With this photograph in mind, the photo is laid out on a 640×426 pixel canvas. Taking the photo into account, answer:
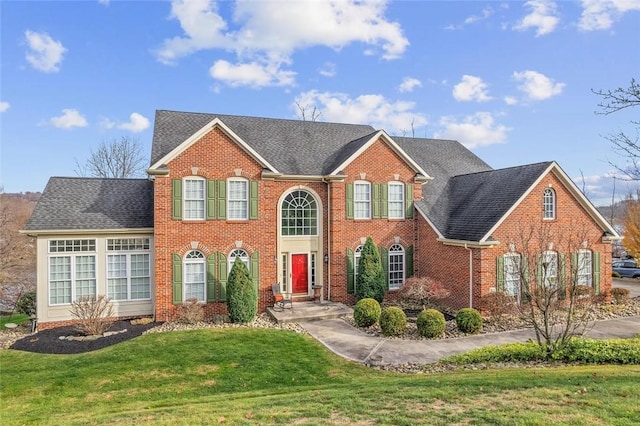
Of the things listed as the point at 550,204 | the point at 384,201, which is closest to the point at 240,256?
the point at 384,201

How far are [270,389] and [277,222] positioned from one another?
9.25 meters

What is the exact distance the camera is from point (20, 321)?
669 inches

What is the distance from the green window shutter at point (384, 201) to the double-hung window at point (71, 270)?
12.9m

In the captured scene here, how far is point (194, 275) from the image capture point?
51.6ft

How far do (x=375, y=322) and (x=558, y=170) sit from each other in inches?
422

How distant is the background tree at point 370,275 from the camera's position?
17375 mm

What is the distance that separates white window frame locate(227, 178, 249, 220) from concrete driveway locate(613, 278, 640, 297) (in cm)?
2396


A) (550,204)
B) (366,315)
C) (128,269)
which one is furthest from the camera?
(550,204)

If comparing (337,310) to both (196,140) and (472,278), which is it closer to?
(472,278)

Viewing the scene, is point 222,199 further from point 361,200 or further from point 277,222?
point 361,200

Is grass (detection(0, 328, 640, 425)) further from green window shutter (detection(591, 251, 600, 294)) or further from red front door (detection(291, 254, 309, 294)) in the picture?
green window shutter (detection(591, 251, 600, 294))

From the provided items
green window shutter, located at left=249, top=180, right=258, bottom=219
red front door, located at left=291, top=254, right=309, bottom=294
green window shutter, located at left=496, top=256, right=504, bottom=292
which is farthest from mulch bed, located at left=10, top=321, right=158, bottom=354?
green window shutter, located at left=496, top=256, right=504, bottom=292

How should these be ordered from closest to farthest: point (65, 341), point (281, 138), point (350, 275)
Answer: point (65, 341) → point (350, 275) → point (281, 138)

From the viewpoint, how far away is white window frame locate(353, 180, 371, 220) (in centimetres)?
1834
